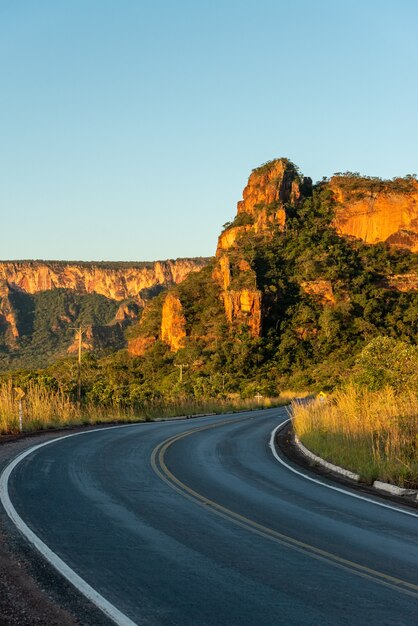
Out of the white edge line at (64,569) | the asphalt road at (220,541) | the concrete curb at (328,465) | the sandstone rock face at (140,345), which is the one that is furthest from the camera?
the sandstone rock face at (140,345)

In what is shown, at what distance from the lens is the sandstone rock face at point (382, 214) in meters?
125

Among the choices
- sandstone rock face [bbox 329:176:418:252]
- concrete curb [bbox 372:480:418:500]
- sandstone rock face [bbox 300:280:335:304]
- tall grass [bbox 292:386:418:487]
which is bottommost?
concrete curb [bbox 372:480:418:500]

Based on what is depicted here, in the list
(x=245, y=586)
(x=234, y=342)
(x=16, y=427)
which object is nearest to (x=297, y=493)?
(x=245, y=586)

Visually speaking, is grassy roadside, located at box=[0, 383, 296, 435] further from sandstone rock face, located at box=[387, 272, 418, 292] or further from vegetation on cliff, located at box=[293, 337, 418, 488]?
sandstone rock face, located at box=[387, 272, 418, 292]

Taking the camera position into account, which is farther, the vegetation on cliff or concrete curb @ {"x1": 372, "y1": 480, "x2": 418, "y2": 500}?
the vegetation on cliff

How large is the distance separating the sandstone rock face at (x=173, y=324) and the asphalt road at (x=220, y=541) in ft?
310

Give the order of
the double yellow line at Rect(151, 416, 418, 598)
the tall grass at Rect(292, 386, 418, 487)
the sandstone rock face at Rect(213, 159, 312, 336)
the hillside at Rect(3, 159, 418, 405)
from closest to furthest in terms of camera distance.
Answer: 1. the double yellow line at Rect(151, 416, 418, 598)
2. the tall grass at Rect(292, 386, 418, 487)
3. the hillside at Rect(3, 159, 418, 405)
4. the sandstone rock face at Rect(213, 159, 312, 336)

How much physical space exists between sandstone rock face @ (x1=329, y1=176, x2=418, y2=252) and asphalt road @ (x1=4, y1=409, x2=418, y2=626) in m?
116

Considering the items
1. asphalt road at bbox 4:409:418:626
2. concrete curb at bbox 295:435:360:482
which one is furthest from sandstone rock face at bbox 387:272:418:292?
asphalt road at bbox 4:409:418:626

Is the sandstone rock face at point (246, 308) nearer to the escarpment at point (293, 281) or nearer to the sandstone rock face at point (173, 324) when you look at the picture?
the escarpment at point (293, 281)

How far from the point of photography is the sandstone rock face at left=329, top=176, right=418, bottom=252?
4936 inches

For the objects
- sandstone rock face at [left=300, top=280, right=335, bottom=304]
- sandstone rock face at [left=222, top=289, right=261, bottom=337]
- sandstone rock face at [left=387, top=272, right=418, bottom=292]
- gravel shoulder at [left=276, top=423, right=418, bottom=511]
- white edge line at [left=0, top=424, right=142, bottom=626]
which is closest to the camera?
white edge line at [left=0, top=424, right=142, bottom=626]

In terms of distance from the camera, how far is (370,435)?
53.2 feet

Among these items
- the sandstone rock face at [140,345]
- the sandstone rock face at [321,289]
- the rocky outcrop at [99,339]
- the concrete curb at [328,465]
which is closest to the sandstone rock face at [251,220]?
the sandstone rock face at [321,289]
